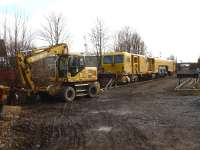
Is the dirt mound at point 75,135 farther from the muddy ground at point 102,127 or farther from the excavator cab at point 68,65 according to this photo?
the excavator cab at point 68,65

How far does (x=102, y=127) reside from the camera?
11594 millimetres

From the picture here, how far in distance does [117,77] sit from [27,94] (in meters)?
15.1

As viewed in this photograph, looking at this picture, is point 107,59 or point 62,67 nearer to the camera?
point 62,67

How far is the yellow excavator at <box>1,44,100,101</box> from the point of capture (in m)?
17.9

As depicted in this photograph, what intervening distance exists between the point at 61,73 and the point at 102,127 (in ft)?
26.8

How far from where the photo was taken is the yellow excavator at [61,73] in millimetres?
17922

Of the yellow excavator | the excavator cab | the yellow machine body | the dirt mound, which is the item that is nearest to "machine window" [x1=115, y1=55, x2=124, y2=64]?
the yellow machine body

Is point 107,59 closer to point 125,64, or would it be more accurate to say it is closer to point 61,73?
point 125,64

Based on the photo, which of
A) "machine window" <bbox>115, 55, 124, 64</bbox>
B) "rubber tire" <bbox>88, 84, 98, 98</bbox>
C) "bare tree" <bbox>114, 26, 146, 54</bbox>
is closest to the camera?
"rubber tire" <bbox>88, 84, 98, 98</bbox>

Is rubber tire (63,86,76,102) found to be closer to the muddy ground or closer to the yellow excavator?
the yellow excavator

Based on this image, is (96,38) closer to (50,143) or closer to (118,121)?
(118,121)

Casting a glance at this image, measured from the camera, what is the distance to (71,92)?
781 inches

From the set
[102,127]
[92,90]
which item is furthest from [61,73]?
[102,127]

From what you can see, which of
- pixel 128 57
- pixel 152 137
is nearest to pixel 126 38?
pixel 128 57
